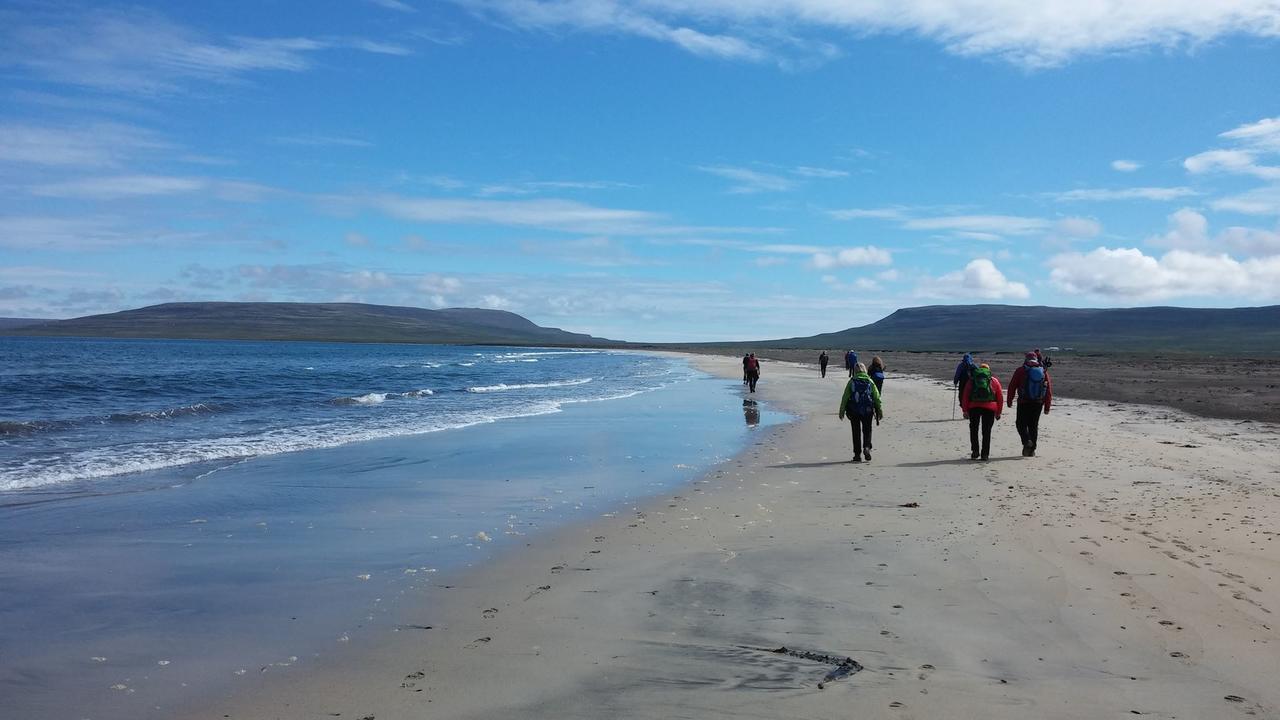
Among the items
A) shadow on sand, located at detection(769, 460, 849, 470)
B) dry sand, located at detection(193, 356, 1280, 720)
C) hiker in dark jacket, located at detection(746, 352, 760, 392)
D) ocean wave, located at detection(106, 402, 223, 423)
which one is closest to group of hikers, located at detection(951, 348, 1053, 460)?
shadow on sand, located at detection(769, 460, 849, 470)

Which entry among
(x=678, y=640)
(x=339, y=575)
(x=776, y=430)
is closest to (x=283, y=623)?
(x=339, y=575)

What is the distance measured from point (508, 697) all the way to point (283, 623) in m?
2.23

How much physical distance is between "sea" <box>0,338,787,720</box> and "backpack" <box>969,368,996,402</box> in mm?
4377

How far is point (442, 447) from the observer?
54.3 ft

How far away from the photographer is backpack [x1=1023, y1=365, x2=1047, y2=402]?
45.5 feet

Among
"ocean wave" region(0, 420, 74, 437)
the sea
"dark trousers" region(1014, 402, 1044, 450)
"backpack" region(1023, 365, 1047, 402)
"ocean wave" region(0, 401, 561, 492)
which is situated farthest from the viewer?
"ocean wave" region(0, 420, 74, 437)

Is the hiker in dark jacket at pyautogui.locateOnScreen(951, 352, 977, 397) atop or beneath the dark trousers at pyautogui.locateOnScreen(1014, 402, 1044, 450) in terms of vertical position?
atop

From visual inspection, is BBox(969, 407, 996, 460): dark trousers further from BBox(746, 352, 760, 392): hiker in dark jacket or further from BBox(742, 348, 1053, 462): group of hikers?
BBox(746, 352, 760, 392): hiker in dark jacket

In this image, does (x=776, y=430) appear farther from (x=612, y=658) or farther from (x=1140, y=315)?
(x=1140, y=315)

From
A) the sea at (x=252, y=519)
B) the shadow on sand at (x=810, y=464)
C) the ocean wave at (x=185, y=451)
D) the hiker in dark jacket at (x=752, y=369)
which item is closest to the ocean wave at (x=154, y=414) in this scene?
the sea at (x=252, y=519)

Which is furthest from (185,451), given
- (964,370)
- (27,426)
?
(964,370)

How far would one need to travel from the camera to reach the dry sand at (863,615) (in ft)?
14.8

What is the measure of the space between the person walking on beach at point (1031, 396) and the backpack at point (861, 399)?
235cm

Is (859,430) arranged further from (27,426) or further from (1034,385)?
(27,426)
